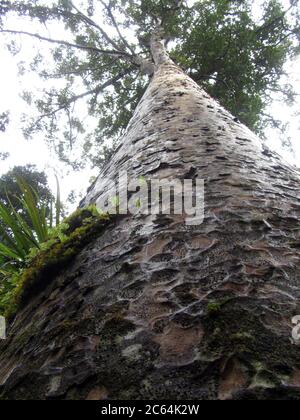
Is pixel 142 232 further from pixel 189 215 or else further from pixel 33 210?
pixel 33 210

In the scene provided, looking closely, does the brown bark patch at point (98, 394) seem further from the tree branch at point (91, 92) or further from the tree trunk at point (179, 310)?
the tree branch at point (91, 92)

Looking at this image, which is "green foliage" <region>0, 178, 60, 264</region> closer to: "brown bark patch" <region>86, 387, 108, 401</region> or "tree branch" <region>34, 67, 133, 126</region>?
"brown bark patch" <region>86, 387, 108, 401</region>

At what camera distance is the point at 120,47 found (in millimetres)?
11766

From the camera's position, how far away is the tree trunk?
84 cm

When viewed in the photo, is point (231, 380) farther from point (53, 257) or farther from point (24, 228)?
point (24, 228)

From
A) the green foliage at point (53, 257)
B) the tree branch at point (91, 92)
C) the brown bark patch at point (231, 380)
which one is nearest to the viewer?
the brown bark patch at point (231, 380)

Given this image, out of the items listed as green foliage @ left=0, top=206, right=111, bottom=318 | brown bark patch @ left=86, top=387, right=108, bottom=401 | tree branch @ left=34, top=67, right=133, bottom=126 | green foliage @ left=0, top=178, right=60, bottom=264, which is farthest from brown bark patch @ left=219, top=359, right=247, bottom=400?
tree branch @ left=34, top=67, right=133, bottom=126

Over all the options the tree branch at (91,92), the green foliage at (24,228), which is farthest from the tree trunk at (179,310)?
the tree branch at (91,92)

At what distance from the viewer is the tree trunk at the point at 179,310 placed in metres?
0.84

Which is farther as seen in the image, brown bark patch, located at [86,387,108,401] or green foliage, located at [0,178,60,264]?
green foliage, located at [0,178,60,264]

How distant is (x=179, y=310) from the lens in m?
1.03

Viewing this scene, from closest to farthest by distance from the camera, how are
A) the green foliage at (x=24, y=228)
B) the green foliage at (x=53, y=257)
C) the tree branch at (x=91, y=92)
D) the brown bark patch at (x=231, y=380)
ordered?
the brown bark patch at (x=231, y=380)
the green foliage at (x=53, y=257)
the green foliage at (x=24, y=228)
the tree branch at (x=91, y=92)

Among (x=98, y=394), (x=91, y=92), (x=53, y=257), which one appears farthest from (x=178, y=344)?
(x=91, y=92)
